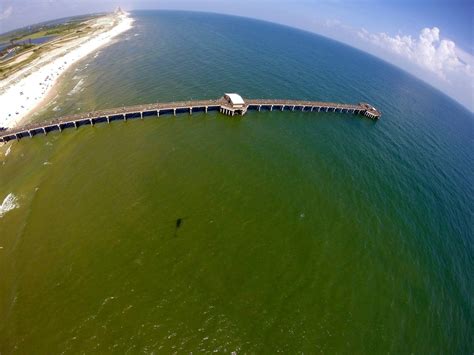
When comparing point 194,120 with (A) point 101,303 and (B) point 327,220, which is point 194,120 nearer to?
(B) point 327,220

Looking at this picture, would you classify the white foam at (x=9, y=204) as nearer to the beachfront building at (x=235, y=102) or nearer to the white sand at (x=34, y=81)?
the white sand at (x=34, y=81)

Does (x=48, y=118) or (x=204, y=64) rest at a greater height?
(x=204, y=64)

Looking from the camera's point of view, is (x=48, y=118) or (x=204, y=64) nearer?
(x=48, y=118)

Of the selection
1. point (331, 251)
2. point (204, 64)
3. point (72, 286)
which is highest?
point (204, 64)

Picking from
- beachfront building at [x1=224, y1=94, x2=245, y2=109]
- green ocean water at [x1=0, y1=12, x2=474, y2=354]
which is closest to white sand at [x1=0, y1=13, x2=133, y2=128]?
green ocean water at [x1=0, y1=12, x2=474, y2=354]

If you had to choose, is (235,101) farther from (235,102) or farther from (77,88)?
(77,88)

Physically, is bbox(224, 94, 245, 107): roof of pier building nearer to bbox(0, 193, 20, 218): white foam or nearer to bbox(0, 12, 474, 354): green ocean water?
bbox(0, 12, 474, 354): green ocean water

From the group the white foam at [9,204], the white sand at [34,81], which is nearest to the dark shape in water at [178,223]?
the white foam at [9,204]

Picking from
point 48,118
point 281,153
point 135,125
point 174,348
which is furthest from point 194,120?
point 174,348
